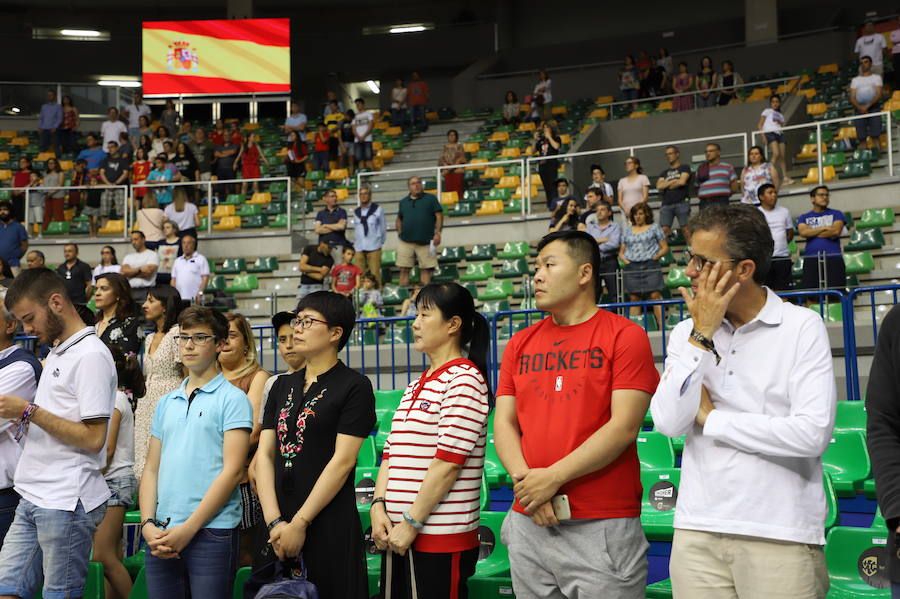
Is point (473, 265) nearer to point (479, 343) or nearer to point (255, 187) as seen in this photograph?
point (255, 187)

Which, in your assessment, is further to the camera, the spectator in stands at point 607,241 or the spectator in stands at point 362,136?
the spectator in stands at point 362,136

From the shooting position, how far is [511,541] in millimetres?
3127

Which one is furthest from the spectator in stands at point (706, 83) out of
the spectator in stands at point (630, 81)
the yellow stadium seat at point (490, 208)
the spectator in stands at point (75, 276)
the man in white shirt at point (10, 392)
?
the man in white shirt at point (10, 392)

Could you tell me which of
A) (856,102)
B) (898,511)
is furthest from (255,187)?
(898,511)

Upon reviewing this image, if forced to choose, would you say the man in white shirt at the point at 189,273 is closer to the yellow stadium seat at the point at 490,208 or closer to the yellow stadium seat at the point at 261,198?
the yellow stadium seat at the point at 261,198

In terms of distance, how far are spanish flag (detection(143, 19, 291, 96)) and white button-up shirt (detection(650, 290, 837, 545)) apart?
18.9 m

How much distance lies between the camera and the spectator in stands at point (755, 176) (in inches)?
438

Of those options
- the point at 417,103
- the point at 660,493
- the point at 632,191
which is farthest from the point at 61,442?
the point at 417,103

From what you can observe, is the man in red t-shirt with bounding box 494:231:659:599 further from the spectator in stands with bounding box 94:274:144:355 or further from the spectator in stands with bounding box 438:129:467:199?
the spectator in stands with bounding box 438:129:467:199

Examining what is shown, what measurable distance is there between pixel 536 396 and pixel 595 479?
33cm

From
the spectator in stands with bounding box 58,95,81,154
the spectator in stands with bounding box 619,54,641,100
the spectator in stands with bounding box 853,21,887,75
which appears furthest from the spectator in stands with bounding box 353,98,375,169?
the spectator in stands with bounding box 853,21,887,75

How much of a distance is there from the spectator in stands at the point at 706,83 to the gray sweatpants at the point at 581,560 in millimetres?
15811

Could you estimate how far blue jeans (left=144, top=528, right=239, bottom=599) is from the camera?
3.60m

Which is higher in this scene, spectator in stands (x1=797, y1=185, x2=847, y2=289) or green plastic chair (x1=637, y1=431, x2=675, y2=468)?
spectator in stands (x1=797, y1=185, x2=847, y2=289)
